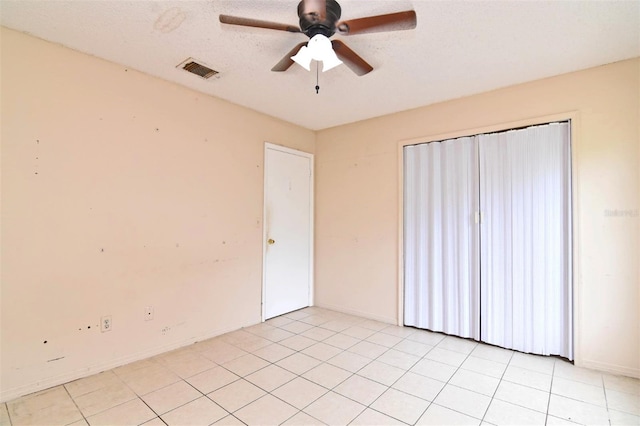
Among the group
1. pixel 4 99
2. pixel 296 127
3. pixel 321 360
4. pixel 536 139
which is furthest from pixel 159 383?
pixel 536 139

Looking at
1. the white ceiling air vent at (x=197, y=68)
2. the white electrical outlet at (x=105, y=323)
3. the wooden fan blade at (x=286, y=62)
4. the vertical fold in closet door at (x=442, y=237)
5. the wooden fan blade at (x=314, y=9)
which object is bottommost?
the white electrical outlet at (x=105, y=323)

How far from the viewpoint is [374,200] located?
3789mm

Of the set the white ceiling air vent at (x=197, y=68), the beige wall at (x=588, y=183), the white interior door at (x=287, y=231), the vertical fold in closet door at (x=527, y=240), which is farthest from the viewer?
the white interior door at (x=287, y=231)

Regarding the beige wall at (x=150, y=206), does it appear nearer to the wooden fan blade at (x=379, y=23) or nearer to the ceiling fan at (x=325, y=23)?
the ceiling fan at (x=325, y=23)

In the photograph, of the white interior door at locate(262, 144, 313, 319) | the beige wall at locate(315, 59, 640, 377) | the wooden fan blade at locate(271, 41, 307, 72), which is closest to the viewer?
the wooden fan blade at locate(271, 41, 307, 72)

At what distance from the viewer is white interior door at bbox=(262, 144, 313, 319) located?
3.75 meters

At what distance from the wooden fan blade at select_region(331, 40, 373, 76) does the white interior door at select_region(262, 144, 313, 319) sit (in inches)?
73.3

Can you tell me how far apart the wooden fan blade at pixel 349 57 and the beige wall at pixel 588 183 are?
47.3 inches

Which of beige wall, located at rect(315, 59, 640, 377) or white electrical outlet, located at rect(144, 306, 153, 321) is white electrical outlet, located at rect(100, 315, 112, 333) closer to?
white electrical outlet, located at rect(144, 306, 153, 321)

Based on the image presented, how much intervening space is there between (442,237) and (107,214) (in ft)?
10.3

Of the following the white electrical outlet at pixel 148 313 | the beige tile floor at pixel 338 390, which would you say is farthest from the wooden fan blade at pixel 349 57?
the white electrical outlet at pixel 148 313

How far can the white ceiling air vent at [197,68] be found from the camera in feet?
8.16

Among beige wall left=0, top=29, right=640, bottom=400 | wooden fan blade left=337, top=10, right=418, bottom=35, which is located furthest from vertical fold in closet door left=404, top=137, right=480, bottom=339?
wooden fan blade left=337, top=10, right=418, bottom=35

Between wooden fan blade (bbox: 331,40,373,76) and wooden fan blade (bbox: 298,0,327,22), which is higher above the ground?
wooden fan blade (bbox: 298,0,327,22)
